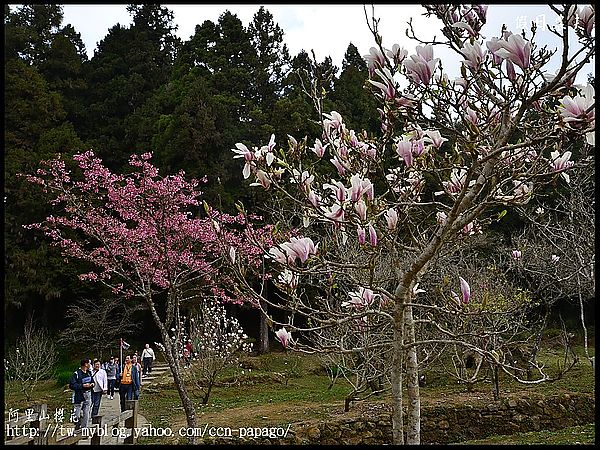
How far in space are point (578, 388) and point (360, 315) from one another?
7616 millimetres

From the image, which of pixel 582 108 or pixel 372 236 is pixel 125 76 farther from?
A: pixel 582 108

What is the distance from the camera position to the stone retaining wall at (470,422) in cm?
678

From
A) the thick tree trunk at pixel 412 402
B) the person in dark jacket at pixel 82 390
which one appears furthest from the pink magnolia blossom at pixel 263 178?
the person in dark jacket at pixel 82 390

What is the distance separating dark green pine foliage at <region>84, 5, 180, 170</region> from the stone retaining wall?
41.0 feet

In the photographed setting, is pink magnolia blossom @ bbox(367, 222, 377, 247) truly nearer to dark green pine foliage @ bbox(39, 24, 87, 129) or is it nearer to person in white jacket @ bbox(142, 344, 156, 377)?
person in white jacket @ bbox(142, 344, 156, 377)

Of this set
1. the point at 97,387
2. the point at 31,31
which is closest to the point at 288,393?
the point at 97,387

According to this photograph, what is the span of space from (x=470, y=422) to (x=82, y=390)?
15.6 feet

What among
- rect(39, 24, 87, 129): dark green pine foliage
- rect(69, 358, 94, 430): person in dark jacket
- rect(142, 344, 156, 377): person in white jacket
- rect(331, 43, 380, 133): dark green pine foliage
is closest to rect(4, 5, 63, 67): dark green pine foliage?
rect(39, 24, 87, 129): dark green pine foliage

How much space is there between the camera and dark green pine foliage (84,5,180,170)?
17.3 m

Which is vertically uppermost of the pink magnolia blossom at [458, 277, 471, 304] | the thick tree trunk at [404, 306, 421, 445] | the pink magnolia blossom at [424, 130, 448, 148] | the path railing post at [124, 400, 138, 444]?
the pink magnolia blossom at [424, 130, 448, 148]

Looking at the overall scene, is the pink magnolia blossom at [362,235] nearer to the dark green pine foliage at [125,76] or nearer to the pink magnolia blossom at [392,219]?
the pink magnolia blossom at [392,219]

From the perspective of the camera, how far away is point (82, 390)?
6.47 m

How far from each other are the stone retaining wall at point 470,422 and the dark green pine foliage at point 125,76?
1251 centimetres

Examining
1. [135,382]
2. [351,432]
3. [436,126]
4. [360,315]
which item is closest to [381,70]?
[436,126]
